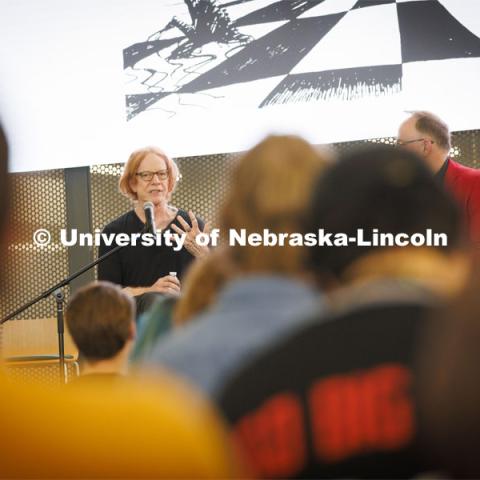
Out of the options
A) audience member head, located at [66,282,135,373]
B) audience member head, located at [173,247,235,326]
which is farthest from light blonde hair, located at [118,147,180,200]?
audience member head, located at [173,247,235,326]

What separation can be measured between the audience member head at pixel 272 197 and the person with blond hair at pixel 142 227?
2195 mm

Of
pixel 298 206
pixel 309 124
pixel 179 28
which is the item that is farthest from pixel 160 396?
A: pixel 179 28

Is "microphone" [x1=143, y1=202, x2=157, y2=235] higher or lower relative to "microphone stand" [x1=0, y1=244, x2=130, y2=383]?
higher

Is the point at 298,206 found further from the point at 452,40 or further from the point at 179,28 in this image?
the point at 179,28

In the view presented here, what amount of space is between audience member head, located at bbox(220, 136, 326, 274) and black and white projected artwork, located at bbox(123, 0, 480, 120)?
125 inches

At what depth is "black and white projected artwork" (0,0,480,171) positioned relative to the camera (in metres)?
4.22

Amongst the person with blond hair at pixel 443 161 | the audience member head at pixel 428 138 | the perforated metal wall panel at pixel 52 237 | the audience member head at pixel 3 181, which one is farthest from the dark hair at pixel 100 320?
the perforated metal wall panel at pixel 52 237

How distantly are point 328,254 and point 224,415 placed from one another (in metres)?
0.28

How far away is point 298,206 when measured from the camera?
109 cm

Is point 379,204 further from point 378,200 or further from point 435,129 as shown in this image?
point 435,129

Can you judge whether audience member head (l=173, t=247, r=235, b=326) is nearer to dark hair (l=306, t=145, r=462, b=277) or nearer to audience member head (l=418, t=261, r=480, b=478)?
dark hair (l=306, t=145, r=462, b=277)

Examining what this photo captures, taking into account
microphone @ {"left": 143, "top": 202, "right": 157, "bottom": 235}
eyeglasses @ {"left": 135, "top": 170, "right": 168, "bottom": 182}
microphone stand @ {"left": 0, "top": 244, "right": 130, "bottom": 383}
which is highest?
eyeglasses @ {"left": 135, "top": 170, "right": 168, "bottom": 182}

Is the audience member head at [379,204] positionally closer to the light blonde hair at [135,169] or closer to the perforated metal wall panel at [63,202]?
the light blonde hair at [135,169]

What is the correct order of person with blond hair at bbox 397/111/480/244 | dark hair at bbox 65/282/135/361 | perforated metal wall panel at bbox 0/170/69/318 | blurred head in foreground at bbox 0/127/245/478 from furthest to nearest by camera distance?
perforated metal wall panel at bbox 0/170/69/318 → person with blond hair at bbox 397/111/480/244 → dark hair at bbox 65/282/135/361 → blurred head in foreground at bbox 0/127/245/478
